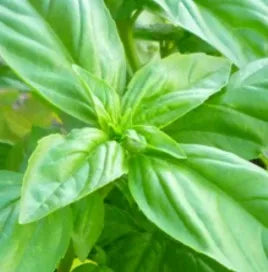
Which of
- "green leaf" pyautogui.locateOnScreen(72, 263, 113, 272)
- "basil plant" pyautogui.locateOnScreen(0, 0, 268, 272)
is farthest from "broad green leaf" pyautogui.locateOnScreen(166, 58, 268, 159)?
"green leaf" pyautogui.locateOnScreen(72, 263, 113, 272)

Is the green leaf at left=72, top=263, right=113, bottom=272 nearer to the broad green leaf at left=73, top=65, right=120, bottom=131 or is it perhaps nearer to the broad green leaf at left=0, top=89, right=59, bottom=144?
the broad green leaf at left=73, top=65, right=120, bottom=131

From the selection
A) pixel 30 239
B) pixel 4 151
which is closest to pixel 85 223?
pixel 30 239

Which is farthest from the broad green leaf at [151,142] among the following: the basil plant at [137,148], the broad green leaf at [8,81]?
the broad green leaf at [8,81]

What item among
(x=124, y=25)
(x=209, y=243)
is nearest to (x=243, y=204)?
(x=209, y=243)

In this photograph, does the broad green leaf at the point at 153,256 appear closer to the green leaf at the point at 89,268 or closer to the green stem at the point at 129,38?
the green leaf at the point at 89,268

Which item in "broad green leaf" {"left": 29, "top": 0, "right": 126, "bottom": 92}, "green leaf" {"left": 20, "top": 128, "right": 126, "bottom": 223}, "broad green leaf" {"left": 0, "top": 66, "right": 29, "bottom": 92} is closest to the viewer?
"green leaf" {"left": 20, "top": 128, "right": 126, "bottom": 223}

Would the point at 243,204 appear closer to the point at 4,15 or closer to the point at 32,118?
the point at 4,15
